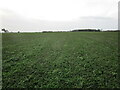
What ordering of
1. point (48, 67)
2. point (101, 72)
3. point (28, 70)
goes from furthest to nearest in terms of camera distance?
1. point (48, 67)
2. point (28, 70)
3. point (101, 72)

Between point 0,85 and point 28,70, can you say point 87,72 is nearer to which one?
point 28,70

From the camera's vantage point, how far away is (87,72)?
21.6ft

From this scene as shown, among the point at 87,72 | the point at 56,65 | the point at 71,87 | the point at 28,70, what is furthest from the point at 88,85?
the point at 28,70

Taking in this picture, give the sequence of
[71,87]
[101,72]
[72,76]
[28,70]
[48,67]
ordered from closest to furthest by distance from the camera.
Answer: [71,87] < [72,76] < [101,72] < [28,70] < [48,67]

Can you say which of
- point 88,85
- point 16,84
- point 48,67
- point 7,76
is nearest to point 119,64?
point 88,85

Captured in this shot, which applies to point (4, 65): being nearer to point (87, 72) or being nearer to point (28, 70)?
point (28, 70)

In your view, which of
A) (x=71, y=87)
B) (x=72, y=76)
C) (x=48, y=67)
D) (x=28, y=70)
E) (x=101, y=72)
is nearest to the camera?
(x=71, y=87)

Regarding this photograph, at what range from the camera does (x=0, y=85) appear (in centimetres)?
536

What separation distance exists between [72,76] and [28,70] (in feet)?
9.52

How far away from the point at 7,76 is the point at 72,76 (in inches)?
147

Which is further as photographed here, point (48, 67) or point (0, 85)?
point (48, 67)

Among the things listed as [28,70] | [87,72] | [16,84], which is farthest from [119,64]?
[16,84]

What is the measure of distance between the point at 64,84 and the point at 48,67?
240cm

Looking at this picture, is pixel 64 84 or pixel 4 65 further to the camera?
pixel 4 65
